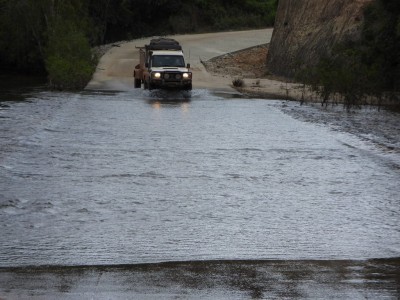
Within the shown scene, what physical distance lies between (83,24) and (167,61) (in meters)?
15.3

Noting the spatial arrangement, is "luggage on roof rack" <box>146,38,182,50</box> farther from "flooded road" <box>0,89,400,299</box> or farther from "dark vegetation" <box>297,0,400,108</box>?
"flooded road" <box>0,89,400,299</box>

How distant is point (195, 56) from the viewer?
5881 centimetres

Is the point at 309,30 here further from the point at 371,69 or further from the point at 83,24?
the point at 371,69

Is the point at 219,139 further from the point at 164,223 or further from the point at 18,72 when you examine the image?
the point at 18,72

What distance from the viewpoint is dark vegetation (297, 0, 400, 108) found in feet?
110

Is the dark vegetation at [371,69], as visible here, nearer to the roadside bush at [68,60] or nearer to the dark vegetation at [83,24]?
the roadside bush at [68,60]

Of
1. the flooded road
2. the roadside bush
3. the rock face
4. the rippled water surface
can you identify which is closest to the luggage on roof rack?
the roadside bush

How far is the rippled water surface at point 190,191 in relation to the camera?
10562mm

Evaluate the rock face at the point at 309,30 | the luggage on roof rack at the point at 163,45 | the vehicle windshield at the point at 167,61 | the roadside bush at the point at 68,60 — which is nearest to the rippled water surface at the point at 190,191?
the vehicle windshield at the point at 167,61

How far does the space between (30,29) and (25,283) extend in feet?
165

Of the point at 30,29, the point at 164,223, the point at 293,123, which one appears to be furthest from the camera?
the point at 30,29

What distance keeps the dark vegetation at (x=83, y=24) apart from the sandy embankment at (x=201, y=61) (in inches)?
58.1

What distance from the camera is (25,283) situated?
860cm

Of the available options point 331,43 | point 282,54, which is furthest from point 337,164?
point 282,54
